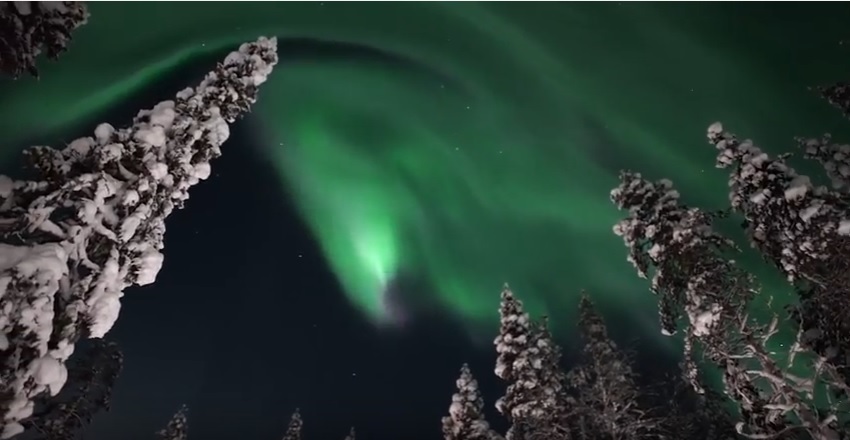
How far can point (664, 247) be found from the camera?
17.3 metres

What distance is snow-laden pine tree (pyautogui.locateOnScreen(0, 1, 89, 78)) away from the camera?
29.7ft

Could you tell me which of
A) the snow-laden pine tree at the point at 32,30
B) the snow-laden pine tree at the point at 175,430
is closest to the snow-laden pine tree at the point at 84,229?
the snow-laden pine tree at the point at 32,30

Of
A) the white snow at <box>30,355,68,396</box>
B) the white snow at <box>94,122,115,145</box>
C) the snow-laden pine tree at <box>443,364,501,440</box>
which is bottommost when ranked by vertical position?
the white snow at <box>30,355,68,396</box>

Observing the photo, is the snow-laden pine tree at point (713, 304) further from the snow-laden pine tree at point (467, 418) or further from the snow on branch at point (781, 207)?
the snow-laden pine tree at point (467, 418)

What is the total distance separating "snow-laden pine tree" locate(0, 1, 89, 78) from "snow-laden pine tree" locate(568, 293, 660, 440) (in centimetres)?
2009

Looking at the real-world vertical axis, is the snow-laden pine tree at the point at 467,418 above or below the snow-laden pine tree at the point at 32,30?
below

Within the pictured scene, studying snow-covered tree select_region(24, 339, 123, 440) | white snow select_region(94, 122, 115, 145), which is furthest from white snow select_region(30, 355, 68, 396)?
snow-covered tree select_region(24, 339, 123, 440)

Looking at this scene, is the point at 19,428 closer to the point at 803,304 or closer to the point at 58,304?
the point at 58,304

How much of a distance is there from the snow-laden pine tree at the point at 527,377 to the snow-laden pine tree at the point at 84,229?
1514 centimetres

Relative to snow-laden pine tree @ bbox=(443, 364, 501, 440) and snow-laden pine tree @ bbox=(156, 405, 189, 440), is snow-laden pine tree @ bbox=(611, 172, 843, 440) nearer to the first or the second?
snow-laden pine tree @ bbox=(443, 364, 501, 440)

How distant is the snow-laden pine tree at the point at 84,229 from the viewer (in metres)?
8.68

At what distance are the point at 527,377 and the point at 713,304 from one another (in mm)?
8782

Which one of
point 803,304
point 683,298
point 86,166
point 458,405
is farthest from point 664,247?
point 86,166

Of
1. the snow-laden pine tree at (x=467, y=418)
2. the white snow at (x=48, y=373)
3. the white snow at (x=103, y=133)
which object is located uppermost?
the white snow at (x=103, y=133)
